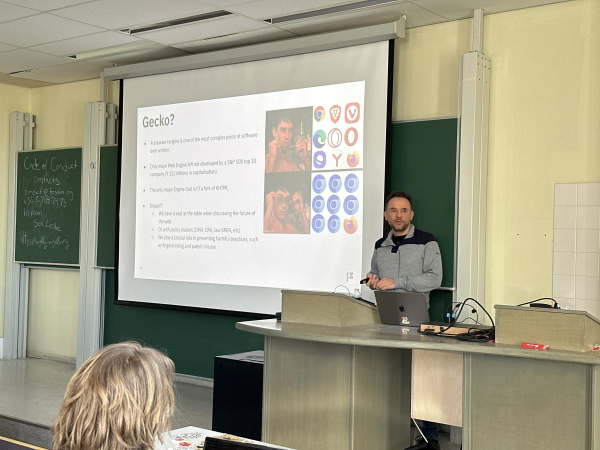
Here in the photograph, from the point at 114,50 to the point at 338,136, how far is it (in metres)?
2.41

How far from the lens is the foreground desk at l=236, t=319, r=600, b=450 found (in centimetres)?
266

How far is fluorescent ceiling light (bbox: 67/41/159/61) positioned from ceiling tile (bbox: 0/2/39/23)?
0.97m

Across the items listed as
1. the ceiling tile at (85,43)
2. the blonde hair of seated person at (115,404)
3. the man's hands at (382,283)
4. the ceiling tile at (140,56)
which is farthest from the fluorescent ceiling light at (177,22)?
the blonde hair of seated person at (115,404)

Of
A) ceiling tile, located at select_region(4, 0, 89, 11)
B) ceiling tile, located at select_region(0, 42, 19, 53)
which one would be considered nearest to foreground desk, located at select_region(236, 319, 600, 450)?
ceiling tile, located at select_region(4, 0, 89, 11)

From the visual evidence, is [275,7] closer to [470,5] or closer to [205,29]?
[205,29]

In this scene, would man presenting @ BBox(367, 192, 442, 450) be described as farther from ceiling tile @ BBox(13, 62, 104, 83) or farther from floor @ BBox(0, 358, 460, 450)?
ceiling tile @ BBox(13, 62, 104, 83)

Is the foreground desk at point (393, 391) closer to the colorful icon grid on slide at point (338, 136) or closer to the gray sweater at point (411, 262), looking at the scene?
the gray sweater at point (411, 262)

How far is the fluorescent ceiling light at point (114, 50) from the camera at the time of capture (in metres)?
5.77

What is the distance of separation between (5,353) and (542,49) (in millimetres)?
6291

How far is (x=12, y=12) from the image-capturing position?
4961 mm

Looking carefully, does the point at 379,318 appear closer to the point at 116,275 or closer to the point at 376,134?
the point at 376,134

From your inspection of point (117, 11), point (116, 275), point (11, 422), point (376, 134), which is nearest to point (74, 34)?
point (117, 11)

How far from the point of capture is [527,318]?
2812mm

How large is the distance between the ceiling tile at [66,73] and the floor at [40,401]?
121 inches
